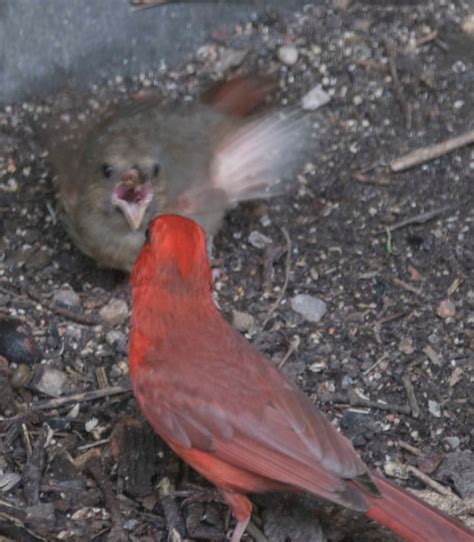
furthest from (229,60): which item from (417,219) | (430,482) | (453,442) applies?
(430,482)

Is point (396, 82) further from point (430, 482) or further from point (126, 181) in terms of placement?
point (430, 482)

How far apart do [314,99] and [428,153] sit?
68 centimetres

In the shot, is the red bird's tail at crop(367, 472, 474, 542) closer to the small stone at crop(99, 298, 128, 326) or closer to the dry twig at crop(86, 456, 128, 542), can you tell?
the dry twig at crop(86, 456, 128, 542)

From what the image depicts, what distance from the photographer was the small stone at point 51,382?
206 inches

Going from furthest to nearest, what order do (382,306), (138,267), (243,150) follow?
(243,150)
(382,306)
(138,267)

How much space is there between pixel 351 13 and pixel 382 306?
2.13 metres

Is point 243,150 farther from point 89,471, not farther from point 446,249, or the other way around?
point 89,471

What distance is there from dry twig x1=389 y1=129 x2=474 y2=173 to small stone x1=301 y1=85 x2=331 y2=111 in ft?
1.78

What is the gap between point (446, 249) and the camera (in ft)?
19.2

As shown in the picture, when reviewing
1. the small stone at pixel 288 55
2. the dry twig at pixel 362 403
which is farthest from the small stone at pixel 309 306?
the small stone at pixel 288 55

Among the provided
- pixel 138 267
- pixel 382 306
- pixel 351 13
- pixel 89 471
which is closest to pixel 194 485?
pixel 89 471

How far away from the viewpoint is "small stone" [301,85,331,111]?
6.59 m

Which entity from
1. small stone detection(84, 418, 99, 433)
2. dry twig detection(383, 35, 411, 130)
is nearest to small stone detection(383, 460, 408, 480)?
small stone detection(84, 418, 99, 433)

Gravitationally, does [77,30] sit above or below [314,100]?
above
